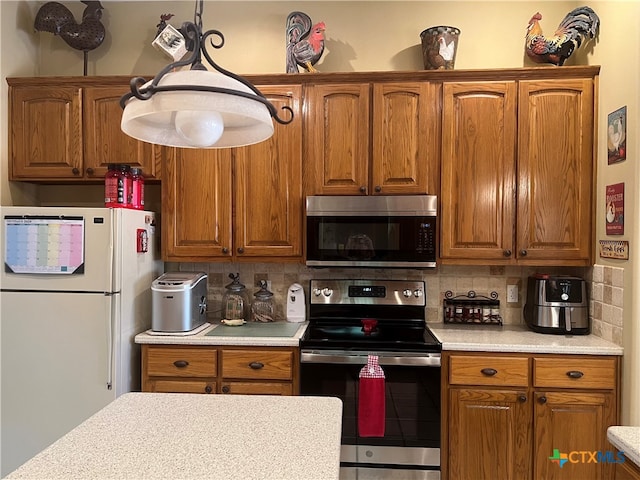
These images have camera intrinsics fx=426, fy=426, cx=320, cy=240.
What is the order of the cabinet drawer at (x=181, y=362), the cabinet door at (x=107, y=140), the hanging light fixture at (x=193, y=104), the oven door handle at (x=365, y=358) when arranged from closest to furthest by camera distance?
the hanging light fixture at (x=193, y=104) → the oven door handle at (x=365, y=358) → the cabinet drawer at (x=181, y=362) → the cabinet door at (x=107, y=140)

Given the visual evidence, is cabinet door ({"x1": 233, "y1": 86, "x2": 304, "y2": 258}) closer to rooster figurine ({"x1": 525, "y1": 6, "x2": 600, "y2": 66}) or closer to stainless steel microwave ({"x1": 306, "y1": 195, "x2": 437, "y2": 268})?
stainless steel microwave ({"x1": 306, "y1": 195, "x2": 437, "y2": 268})

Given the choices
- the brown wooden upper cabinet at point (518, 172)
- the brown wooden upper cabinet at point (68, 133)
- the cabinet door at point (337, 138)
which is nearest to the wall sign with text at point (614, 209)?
the brown wooden upper cabinet at point (518, 172)

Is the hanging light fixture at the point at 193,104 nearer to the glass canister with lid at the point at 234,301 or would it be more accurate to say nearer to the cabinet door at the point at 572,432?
the glass canister with lid at the point at 234,301

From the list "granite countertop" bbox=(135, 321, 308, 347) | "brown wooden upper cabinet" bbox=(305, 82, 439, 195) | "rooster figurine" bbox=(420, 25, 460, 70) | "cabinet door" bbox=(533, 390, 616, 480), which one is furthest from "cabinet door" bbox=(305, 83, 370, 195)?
"cabinet door" bbox=(533, 390, 616, 480)

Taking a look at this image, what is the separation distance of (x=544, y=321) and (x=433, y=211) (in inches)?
34.8

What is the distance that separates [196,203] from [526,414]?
7.11 feet

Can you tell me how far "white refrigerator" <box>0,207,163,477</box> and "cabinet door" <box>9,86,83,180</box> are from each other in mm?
481

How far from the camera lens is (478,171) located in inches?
97.1

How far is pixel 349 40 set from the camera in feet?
9.25

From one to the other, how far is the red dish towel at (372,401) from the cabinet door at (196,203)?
1102mm

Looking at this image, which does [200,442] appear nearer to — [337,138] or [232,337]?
[232,337]

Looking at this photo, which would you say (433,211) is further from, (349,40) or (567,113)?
(349,40)

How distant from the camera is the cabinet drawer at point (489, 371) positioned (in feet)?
7.13

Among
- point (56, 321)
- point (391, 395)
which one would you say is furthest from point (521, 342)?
point (56, 321)
